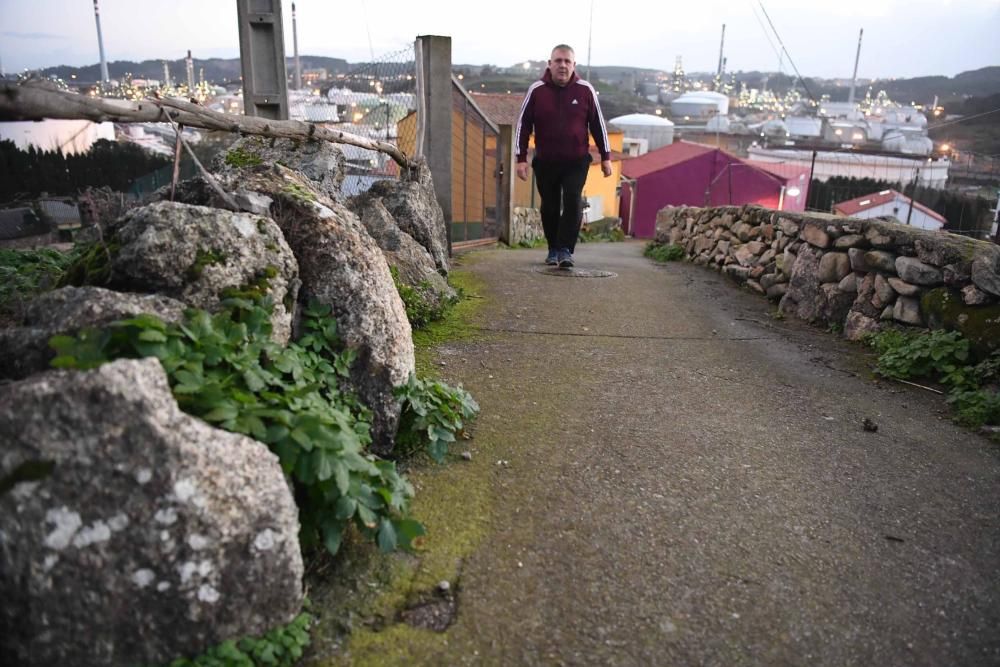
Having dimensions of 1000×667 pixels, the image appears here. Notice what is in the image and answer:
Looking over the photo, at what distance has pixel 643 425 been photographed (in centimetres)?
337

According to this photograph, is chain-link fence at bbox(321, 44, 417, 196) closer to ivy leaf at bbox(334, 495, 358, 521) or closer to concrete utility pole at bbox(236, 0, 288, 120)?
concrete utility pole at bbox(236, 0, 288, 120)

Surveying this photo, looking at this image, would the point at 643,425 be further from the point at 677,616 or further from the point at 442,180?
the point at 442,180

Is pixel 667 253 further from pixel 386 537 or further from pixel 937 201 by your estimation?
pixel 937 201

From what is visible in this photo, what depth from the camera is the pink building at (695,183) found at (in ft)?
96.3

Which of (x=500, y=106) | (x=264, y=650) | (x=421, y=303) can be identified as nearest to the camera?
(x=264, y=650)

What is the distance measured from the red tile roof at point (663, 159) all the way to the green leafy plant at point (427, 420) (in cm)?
3029

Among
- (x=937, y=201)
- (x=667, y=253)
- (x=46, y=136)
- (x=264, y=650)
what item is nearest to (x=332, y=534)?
(x=264, y=650)

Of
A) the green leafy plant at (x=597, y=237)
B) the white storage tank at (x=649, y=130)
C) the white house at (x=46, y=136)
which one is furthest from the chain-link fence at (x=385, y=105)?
the white storage tank at (x=649, y=130)

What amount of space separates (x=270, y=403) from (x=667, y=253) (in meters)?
8.12

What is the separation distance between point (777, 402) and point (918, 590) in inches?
63.0

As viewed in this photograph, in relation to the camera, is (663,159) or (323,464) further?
(663,159)

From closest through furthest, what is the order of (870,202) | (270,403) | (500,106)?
(270,403), (870,202), (500,106)

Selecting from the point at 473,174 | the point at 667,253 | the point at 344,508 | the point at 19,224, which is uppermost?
the point at 473,174

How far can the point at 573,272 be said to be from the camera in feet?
22.9
